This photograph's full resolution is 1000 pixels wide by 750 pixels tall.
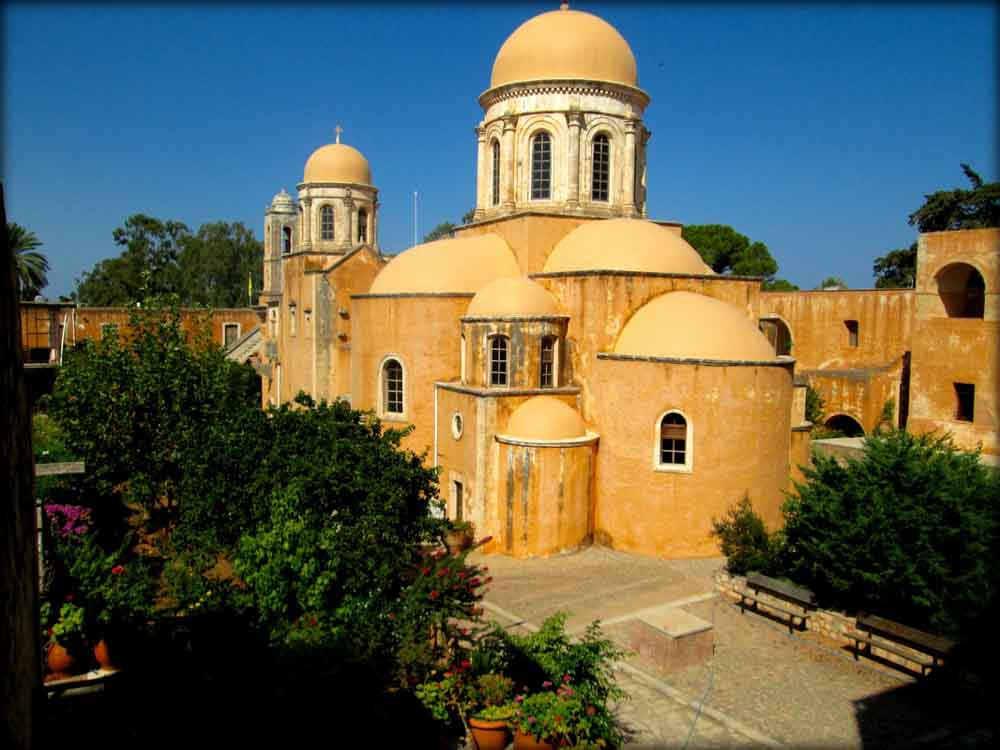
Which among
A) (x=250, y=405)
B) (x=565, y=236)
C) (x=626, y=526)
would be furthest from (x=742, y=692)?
(x=565, y=236)

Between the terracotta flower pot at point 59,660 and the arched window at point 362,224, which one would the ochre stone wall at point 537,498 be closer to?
the terracotta flower pot at point 59,660

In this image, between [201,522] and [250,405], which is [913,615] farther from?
[250,405]

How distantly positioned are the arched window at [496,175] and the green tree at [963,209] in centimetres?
2462

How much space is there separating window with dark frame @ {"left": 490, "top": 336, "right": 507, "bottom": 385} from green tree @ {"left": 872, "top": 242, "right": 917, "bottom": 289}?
109 feet

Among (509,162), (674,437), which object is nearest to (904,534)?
(674,437)

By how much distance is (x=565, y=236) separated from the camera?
794 inches

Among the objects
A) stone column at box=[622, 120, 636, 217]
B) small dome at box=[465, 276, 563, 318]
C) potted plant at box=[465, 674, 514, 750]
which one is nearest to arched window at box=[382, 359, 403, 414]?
small dome at box=[465, 276, 563, 318]

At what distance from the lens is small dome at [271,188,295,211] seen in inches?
1348

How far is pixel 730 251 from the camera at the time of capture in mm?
47594

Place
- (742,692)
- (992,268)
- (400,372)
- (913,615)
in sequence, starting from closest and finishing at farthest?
1. (742,692)
2. (913,615)
3. (400,372)
4. (992,268)

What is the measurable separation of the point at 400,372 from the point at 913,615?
12.6 metres

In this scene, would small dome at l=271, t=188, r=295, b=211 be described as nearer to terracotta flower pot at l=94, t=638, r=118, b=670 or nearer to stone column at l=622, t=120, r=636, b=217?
stone column at l=622, t=120, r=636, b=217

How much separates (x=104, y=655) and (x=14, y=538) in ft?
22.3

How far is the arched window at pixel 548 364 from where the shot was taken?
1739cm
